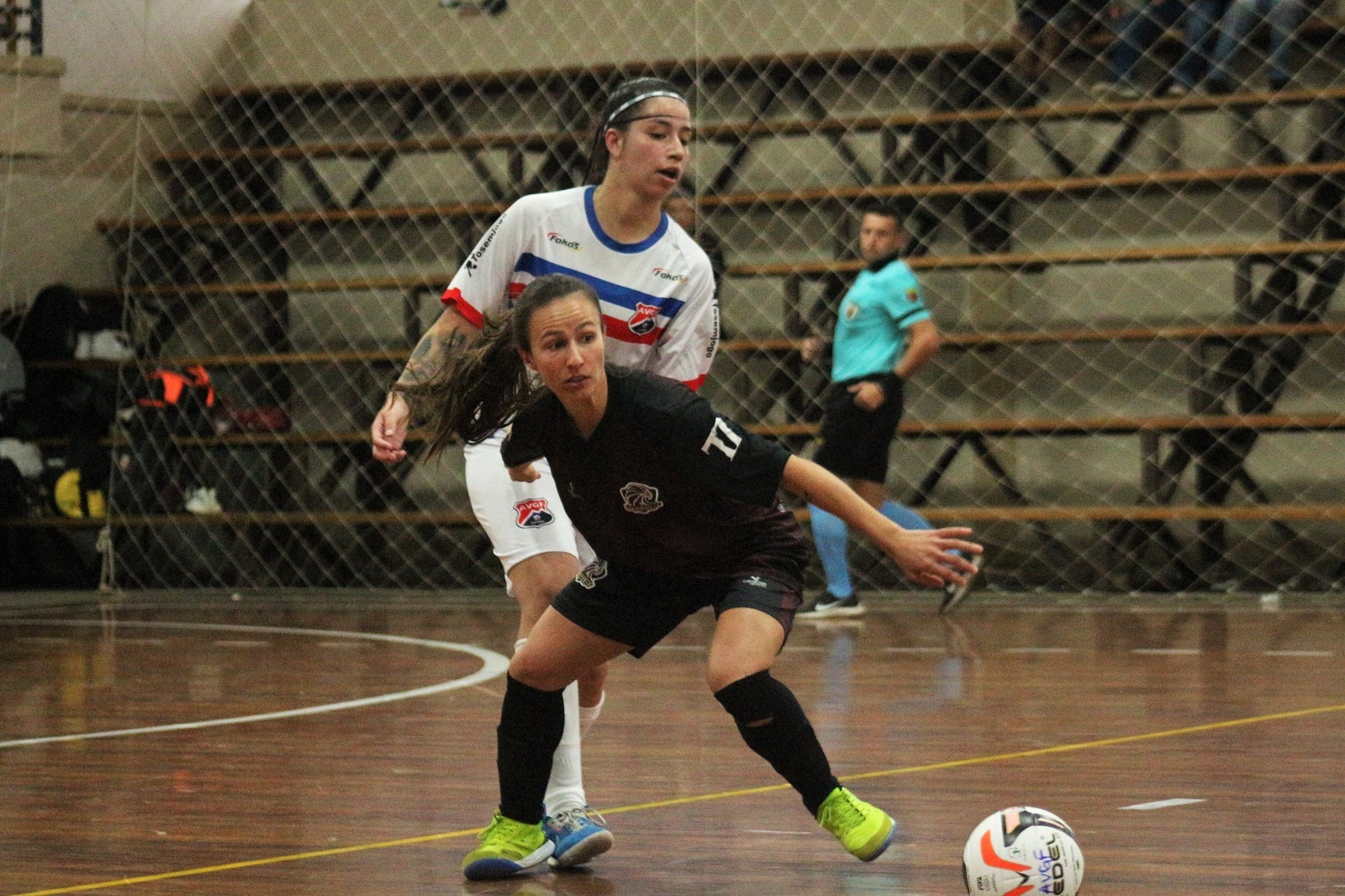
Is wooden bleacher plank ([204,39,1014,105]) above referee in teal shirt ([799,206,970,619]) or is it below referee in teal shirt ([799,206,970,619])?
above

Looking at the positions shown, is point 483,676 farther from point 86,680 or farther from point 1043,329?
point 1043,329

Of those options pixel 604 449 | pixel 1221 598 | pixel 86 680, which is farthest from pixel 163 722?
pixel 1221 598

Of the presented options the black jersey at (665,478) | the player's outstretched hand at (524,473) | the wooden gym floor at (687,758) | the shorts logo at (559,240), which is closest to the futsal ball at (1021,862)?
the wooden gym floor at (687,758)

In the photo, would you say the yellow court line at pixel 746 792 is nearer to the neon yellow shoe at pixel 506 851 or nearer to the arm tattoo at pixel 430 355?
the neon yellow shoe at pixel 506 851

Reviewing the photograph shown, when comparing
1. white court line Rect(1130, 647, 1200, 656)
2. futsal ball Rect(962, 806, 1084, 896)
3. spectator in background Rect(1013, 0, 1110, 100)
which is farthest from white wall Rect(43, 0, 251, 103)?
futsal ball Rect(962, 806, 1084, 896)

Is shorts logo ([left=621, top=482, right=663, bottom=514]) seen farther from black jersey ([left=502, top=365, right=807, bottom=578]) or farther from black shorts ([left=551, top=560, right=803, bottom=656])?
black shorts ([left=551, top=560, right=803, bottom=656])

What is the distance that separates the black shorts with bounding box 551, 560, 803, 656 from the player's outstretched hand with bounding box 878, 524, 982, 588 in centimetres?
30

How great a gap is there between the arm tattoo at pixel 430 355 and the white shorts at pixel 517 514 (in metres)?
0.17

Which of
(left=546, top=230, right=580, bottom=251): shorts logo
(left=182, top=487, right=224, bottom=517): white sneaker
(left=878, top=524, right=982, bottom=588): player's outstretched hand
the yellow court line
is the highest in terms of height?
(left=546, top=230, right=580, bottom=251): shorts logo

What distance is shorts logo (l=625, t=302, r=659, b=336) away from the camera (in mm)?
3346

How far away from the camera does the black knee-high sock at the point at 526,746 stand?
2.95m

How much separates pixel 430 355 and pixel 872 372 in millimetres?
4367

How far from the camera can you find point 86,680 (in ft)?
18.7

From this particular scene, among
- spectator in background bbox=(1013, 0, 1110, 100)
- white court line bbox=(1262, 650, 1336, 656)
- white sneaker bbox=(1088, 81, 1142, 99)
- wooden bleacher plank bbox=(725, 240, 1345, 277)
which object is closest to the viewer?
white court line bbox=(1262, 650, 1336, 656)
